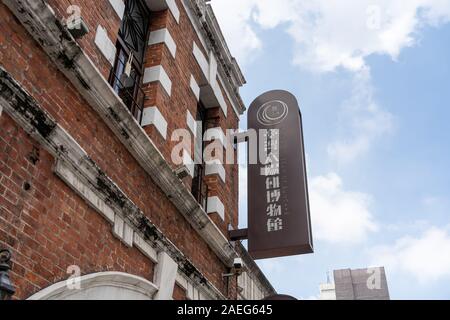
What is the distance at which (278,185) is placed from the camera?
308 inches

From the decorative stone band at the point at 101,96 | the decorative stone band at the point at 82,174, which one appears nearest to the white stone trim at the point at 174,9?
the decorative stone band at the point at 101,96

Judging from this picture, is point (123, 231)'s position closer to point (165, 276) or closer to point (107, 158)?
point (107, 158)

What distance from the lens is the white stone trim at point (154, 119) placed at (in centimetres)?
663

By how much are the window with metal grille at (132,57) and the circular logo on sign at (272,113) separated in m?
2.54

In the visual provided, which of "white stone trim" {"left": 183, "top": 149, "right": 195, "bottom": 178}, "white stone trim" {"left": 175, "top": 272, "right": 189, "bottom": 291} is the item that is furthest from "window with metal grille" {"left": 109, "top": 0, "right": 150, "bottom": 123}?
"white stone trim" {"left": 175, "top": 272, "right": 189, "bottom": 291}

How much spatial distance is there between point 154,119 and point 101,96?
4.57 ft

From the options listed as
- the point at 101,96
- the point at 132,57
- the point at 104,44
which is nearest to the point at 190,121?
the point at 132,57

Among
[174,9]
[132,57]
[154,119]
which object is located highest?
[174,9]

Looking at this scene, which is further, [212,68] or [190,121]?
[212,68]

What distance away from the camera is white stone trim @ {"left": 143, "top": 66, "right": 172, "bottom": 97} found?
7.01m

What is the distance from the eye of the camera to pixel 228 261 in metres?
8.45

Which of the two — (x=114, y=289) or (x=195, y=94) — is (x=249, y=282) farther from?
(x=114, y=289)

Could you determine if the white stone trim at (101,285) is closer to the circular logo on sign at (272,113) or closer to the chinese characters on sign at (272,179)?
the chinese characters on sign at (272,179)
